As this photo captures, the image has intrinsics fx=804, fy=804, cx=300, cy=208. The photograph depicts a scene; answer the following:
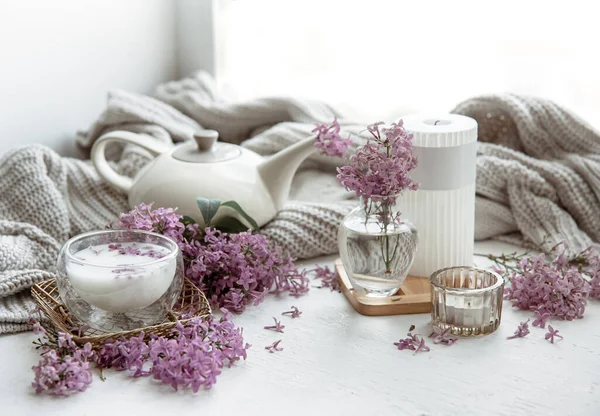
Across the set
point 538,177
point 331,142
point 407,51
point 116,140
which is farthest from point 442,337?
point 407,51

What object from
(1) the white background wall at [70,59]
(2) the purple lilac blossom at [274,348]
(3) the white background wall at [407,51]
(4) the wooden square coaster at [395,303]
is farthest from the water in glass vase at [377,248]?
(1) the white background wall at [70,59]

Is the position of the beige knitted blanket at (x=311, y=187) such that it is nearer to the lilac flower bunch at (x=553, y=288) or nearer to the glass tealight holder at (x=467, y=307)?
the lilac flower bunch at (x=553, y=288)

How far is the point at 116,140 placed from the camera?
1075 mm

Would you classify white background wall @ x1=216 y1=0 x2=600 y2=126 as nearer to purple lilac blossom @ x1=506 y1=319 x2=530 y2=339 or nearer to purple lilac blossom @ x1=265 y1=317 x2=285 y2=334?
purple lilac blossom @ x1=506 y1=319 x2=530 y2=339

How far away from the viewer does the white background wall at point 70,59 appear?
1184mm

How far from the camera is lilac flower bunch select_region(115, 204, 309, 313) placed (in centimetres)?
90

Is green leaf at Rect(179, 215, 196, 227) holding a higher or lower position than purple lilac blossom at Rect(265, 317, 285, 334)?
higher

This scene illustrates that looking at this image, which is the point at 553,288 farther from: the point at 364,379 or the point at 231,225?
the point at 231,225

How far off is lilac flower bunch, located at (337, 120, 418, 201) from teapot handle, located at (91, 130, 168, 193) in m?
0.33

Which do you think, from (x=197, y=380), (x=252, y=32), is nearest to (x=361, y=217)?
(x=197, y=380)

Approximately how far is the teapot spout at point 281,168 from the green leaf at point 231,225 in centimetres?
7

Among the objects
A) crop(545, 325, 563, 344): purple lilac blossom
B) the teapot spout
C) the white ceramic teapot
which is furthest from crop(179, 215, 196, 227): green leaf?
crop(545, 325, 563, 344): purple lilac blossom

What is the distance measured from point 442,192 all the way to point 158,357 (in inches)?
15.0

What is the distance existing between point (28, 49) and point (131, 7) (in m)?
0.27
